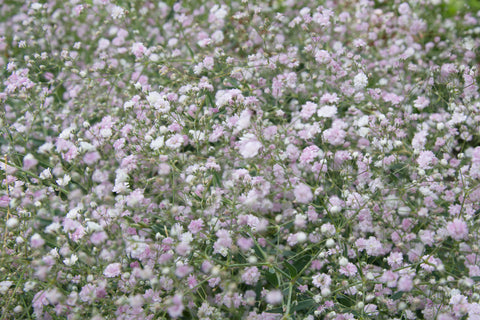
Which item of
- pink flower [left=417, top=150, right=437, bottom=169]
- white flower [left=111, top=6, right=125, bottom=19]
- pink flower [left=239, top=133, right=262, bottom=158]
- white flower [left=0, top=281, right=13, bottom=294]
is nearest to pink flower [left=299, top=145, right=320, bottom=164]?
pink flower [left=239, top=133, right=262, bottom=158]

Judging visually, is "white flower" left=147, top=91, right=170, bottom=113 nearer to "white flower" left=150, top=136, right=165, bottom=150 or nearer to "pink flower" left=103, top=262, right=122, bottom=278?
"white flower" left=150, top=136, right=165, bottom=150

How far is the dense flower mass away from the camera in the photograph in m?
2.12

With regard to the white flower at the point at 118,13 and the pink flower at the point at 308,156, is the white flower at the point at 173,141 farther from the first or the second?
the white flower at the point at 118,13

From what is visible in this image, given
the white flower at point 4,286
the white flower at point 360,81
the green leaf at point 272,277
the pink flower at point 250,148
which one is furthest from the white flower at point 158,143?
the white flower at point 360,81

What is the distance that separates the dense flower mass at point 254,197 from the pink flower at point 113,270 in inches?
0.4

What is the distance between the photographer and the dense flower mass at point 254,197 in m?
2.12

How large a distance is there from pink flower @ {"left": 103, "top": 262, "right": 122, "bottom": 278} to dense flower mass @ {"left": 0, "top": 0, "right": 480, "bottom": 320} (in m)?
0.01

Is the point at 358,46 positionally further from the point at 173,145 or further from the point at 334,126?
the point at 173,145

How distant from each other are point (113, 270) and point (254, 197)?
88 centimetres

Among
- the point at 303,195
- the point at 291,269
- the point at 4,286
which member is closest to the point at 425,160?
the point at 303,195

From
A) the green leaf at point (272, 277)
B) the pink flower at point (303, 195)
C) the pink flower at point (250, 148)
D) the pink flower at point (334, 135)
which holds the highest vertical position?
the pink flower at point (250, 148)

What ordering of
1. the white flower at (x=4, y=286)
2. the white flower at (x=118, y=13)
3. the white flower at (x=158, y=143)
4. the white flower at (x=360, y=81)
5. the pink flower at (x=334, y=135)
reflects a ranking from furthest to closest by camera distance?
the white flower at (x=118, y=13), the white flower at (x=360, y=81), the pink flower at (x=334, y=135), the white flower at (x=158, y=143), the white flower at (x=4, y=286)

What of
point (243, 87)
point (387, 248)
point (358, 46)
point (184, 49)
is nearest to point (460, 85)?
point (358, 46)

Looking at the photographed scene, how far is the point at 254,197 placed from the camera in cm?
210
